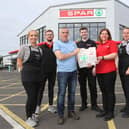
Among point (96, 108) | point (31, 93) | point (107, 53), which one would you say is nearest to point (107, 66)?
point (107, 53)

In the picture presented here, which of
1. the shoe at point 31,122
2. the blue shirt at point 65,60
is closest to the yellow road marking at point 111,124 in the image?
the blue shirt at point 65,60

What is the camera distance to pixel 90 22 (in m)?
48.4

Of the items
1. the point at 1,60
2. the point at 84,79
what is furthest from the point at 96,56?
the point at 1,60

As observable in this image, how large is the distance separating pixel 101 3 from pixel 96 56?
42.7 m

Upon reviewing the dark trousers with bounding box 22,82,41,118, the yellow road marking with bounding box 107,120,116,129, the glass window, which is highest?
the glass window

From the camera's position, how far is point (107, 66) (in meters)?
7.12

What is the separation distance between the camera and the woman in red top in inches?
279

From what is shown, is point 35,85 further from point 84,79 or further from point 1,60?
point 1,60

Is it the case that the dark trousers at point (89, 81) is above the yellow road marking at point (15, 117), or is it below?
above

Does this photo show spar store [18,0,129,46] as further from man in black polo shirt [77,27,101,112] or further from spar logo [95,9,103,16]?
man in black polo shirt [77,27,101,112]

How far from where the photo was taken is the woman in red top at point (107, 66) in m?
7.08

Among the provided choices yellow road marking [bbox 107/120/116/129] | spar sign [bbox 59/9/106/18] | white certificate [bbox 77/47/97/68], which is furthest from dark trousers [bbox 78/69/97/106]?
spar sign [bbox 59/9/106/18]

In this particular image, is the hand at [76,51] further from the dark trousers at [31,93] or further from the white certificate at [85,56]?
the dark trousers at [31,93]

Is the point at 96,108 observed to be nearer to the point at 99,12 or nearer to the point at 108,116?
the point at 108,116
